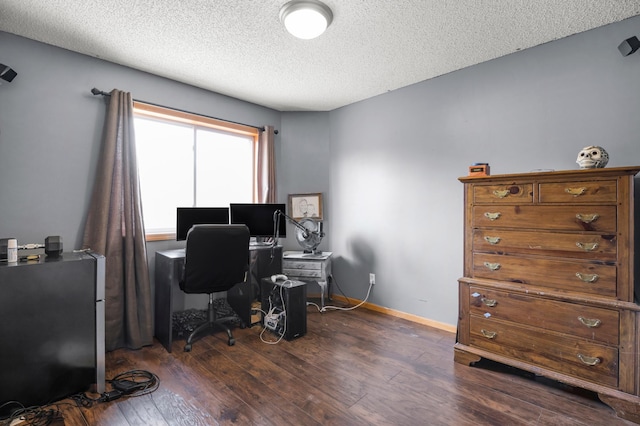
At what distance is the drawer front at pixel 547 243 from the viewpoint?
1.83 metres

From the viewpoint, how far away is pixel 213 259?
2.46m

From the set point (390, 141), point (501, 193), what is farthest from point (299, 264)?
point (501, 193)

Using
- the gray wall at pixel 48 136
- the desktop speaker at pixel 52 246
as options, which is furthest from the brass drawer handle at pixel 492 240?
the gray wall at pixel 48 136

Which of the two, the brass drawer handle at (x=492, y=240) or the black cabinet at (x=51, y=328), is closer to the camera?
the black cabinet at (x=51, y=328)

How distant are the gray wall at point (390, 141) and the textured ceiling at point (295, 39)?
0.18 meters

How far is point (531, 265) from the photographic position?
6.77 feet

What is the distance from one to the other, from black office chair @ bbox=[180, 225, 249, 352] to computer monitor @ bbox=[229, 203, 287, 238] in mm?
801

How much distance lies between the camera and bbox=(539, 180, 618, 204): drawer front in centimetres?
181

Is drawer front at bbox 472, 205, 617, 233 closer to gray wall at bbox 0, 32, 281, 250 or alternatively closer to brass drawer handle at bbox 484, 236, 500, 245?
brass drawer handle at bbox 484, 236, 500, 245

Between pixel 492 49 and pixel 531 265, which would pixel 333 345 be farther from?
pixel 492 49

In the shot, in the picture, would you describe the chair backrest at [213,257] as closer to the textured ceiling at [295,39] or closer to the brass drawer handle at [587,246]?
the textured ceiling at [295,39]

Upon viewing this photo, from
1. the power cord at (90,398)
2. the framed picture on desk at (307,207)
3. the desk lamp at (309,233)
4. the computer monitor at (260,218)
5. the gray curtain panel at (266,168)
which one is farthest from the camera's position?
the framed picture on desk at (307,207)

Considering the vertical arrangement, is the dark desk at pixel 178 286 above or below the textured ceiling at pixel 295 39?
below

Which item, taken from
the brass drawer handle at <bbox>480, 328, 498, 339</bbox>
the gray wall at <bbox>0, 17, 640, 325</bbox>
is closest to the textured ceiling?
the gray wall at <bbox>0, 17, 640, 325</bbox>
